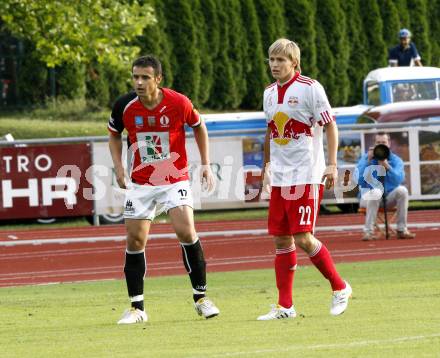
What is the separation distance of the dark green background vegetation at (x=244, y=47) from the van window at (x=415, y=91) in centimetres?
1085

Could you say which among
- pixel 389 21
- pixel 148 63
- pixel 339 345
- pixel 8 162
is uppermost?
pixel 389 21

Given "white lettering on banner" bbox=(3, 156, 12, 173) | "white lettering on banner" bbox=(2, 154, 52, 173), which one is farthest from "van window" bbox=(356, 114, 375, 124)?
"white lettering on banner" bbox=(3, 156, 12, 173)

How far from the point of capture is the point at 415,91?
28.5 m

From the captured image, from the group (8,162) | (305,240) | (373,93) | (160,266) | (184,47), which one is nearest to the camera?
(305,240)

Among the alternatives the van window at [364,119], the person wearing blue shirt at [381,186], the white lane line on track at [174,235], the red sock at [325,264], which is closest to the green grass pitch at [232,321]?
the red sock at [325,264]

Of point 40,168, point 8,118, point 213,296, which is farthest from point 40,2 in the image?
point 213,296

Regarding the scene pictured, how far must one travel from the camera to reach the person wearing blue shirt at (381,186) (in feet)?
64.7

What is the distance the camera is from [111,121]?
35.7 feet

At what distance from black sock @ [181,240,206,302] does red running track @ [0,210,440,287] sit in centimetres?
525

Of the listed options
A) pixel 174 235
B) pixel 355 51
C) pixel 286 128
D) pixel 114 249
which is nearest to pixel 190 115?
pixel 286 128

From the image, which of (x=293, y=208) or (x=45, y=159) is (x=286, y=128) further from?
(x=45, y=159)

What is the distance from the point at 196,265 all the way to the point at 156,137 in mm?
1056

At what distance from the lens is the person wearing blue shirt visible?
1972cm

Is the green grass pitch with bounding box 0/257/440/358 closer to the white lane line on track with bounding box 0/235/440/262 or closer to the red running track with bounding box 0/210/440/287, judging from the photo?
the red running track with bounding box 0/210/440/287
